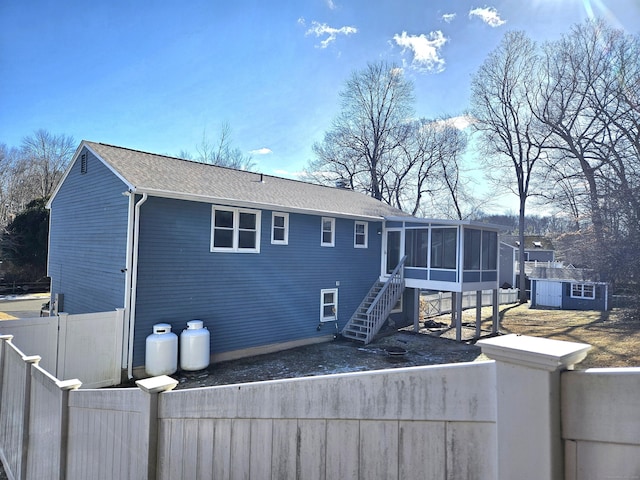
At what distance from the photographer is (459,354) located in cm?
1191

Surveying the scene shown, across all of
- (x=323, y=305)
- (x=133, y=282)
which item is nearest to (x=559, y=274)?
(x=323, y=305)

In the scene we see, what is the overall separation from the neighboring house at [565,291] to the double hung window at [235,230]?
67.4ft

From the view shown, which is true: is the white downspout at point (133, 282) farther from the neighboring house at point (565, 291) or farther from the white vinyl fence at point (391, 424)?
the neighboring house at point (565, 291)

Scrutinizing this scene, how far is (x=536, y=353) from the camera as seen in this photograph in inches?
49.5

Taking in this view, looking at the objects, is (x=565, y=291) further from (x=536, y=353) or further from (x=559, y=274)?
(x=536, y=353)

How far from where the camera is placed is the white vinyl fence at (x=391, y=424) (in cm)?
120

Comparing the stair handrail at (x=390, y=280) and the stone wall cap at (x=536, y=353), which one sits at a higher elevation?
the stone wall cap at (x=536, y=353)

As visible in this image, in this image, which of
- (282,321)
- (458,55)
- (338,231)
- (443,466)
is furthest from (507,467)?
(458,55)

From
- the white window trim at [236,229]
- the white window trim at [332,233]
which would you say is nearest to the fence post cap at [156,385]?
the white window trim at [236,229]

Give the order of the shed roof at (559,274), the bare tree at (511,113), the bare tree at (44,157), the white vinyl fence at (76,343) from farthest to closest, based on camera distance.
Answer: the bare tree at (44,157)
the bare tree at (511,113)
the shed roof at (559,274)
the white vinyl fence at (76,343)

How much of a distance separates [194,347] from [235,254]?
9.20 feet

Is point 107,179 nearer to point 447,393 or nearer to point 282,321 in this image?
point 282,321

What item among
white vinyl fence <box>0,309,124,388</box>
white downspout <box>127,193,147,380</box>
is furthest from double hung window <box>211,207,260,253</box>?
white vinyl fence <box>0,309,124,388</box>

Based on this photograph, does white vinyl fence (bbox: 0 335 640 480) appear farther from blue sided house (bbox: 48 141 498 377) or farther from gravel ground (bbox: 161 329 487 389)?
blue sided house (bbox: 48 141 498 377)
